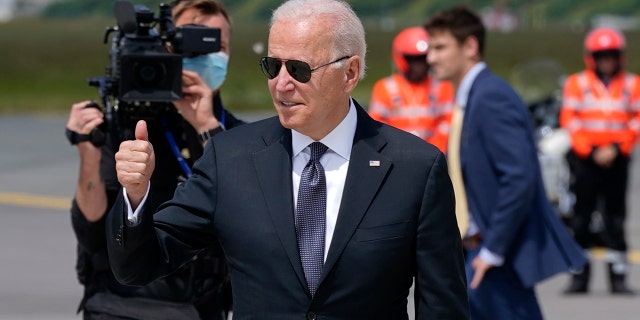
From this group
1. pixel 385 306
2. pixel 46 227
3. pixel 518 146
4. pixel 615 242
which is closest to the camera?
pixel 385 306

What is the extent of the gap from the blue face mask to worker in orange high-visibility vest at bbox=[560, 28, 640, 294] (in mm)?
6034

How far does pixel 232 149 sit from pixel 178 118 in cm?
120

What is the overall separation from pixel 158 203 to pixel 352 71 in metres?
1.31

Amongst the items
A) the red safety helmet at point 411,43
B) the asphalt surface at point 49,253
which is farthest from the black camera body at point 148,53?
the red safety helmet at point 411,43

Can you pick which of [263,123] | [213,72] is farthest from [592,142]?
[263,123]

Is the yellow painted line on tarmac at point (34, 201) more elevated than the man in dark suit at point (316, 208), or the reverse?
the man in dark suit at point (316, 208)

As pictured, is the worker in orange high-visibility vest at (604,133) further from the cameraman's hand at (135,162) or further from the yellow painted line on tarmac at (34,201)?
the cameraman's hand at (135,162)

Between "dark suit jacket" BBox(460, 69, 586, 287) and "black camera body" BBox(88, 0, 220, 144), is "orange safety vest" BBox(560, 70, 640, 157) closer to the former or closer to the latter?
"dark suit jacket" BBox(460, 69, 586, 287)

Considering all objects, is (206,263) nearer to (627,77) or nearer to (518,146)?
(518,146)

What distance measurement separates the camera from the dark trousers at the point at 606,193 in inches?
411

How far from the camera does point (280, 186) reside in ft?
11.5

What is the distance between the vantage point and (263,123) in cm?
369

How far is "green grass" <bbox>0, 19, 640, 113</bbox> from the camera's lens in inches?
1535

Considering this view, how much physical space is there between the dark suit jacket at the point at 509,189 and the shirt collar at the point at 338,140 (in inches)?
83.6
